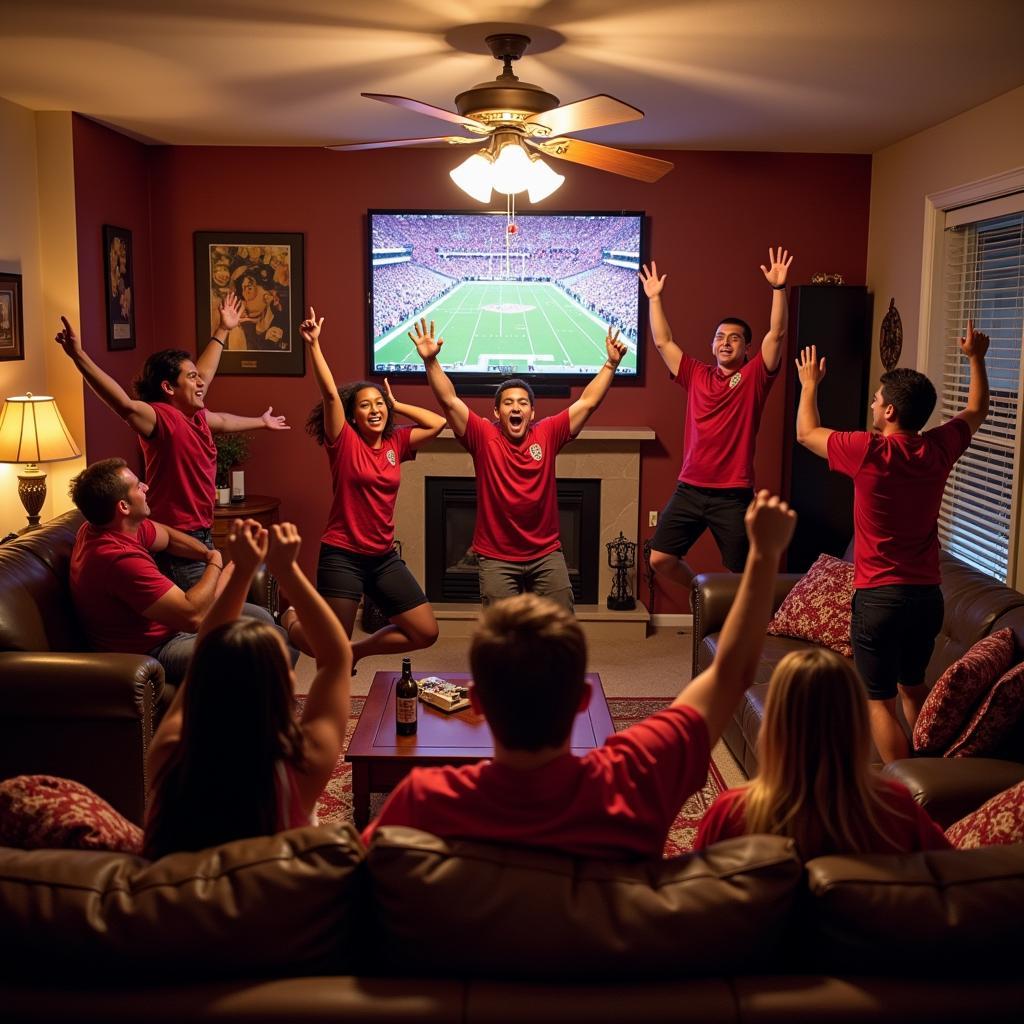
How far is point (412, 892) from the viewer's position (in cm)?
→ 159

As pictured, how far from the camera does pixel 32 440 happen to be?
4.80 m

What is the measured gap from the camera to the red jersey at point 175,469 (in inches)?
177

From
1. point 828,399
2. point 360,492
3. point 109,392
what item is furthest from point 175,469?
point 828,399

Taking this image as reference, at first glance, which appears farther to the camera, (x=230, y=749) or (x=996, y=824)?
(x=996, y=824)

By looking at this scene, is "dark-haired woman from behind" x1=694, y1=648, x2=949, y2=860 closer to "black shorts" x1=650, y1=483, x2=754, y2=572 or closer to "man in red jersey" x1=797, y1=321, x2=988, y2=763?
"man in red jersey" x1=797, y1=321, x2=988, y2=763

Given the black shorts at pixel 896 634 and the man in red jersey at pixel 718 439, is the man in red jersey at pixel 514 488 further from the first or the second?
the black shorts at pixel 896 634

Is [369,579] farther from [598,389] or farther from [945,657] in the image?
[945,657]

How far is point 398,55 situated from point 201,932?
346cm

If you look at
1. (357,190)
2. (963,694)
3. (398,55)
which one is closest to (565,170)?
(357,190)

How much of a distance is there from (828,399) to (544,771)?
4882 mm

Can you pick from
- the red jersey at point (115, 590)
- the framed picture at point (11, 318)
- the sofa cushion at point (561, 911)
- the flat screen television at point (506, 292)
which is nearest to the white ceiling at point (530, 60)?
the flat screen television at point (506, 292)

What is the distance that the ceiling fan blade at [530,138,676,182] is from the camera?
3.93 meters

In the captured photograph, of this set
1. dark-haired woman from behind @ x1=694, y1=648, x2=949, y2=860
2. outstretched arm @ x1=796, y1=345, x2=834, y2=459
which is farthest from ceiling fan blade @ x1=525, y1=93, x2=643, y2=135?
dark-haired woman from behind @ x1=694, y1=648, x2=949, y2=860

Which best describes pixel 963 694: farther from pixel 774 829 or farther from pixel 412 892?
pixel 412 892
